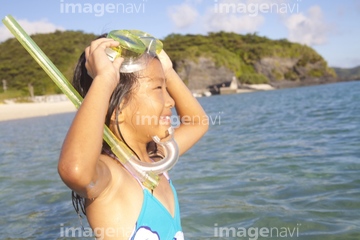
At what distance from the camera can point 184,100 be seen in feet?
8.79

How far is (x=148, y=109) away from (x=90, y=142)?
1.65ft

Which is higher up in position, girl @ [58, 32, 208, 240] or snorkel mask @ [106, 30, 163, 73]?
snorkel mask @ [106, 30, 163, 73]

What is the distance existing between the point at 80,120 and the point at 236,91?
62.4 metres

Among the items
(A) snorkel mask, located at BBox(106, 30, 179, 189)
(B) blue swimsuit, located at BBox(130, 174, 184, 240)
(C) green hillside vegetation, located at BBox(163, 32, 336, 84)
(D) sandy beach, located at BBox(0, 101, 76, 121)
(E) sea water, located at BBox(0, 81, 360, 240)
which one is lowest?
(D) sandy beach, located at BBox(0, 101, 76, 121)

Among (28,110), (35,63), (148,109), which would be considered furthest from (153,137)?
(35,63)

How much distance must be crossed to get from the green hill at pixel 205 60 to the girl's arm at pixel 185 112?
49.7 metres

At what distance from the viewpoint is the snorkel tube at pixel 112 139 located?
1.75 m

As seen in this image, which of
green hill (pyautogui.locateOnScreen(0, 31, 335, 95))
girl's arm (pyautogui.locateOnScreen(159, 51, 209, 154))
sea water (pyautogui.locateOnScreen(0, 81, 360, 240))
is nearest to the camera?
girl's arm (pyautogui.locateOnScreen(159, 51, 209, 154))

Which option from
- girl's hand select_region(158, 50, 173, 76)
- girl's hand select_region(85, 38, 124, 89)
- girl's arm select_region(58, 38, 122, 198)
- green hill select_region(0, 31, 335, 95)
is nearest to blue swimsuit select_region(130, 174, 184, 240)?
girl's arm select_region(58, 38, 122, 198)

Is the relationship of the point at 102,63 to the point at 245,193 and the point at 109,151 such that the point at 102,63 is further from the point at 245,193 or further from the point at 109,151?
the point at 245,193

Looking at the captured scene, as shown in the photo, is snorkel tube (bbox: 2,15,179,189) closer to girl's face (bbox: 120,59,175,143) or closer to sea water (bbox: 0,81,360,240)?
girl's face (bbox: 120,59,175,143)

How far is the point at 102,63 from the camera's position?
178 centimetres

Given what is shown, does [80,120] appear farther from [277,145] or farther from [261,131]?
[261,131]

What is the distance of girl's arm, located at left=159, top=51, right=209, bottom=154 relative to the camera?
8.60 feet
